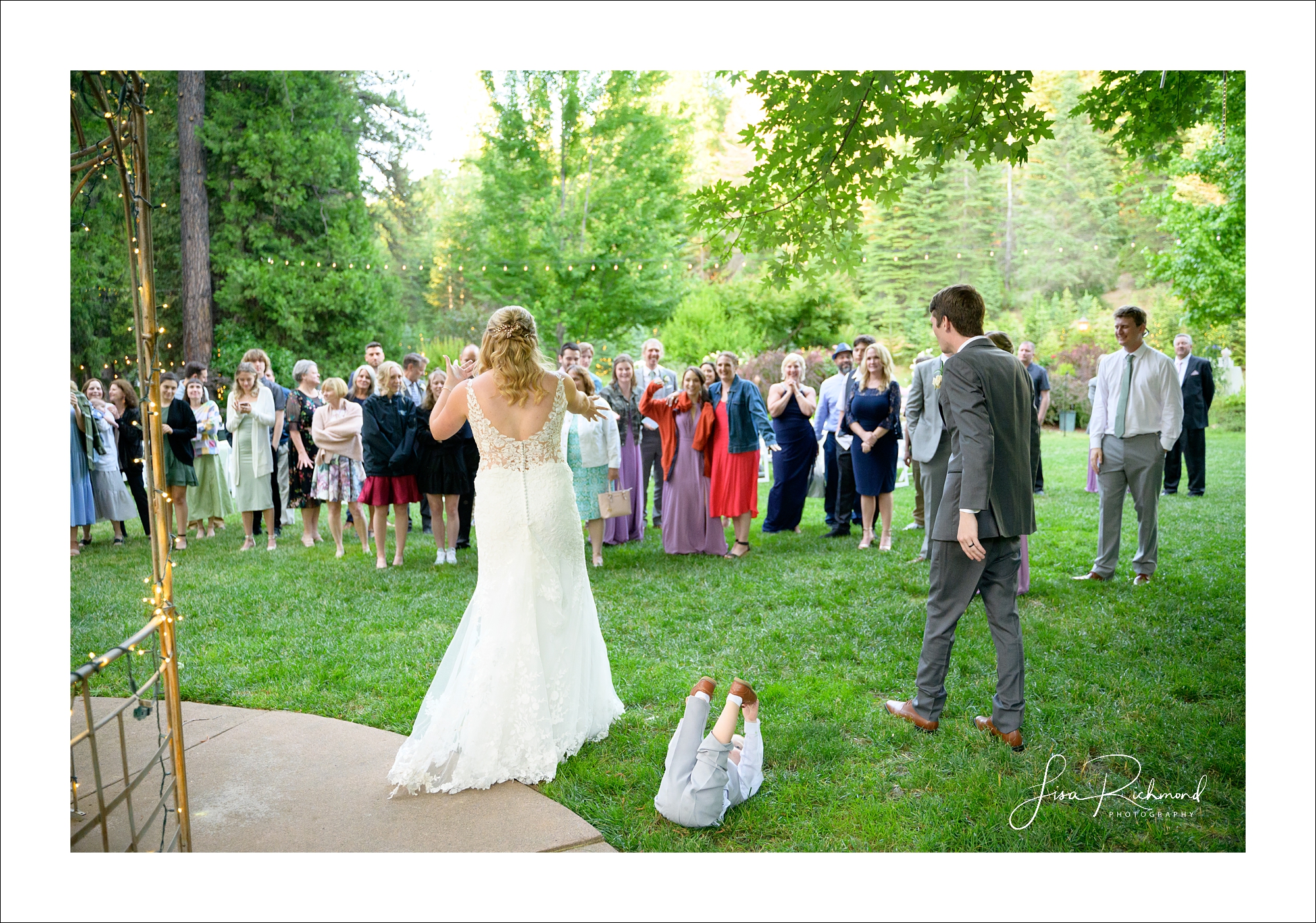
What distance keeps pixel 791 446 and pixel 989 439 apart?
524 centimetres

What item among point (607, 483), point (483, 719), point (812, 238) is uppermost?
point (812, 238)

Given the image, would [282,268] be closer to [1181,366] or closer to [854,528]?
[854,528]

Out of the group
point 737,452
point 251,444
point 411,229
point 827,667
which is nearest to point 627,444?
point 737,452

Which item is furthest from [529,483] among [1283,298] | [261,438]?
[261,438]

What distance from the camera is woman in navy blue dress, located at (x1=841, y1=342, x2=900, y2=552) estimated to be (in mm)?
7820

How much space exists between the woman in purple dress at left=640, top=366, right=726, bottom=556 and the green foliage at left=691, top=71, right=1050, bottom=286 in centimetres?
254

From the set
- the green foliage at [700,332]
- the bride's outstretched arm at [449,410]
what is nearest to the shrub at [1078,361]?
the green foliage at [700,332]

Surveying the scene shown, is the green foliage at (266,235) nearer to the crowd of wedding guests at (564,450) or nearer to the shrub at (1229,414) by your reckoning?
the crowd of wedding guests at (564,450)

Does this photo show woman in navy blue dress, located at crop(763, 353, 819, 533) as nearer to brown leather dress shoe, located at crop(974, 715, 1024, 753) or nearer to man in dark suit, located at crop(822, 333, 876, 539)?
man in dark suit, located at crop(822, 333, 876, 539)

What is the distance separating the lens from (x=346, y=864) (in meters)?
2.96

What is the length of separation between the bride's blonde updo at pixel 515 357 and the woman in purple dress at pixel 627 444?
4516mm

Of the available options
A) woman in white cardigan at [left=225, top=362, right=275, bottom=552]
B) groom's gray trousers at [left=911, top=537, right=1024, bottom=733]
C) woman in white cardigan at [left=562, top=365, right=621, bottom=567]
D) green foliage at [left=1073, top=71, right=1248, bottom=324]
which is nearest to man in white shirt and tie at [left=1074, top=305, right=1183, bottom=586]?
green foliage at [left=1073, top=71, right=1248, bottom=324]

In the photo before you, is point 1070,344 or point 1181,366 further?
point 1070,344

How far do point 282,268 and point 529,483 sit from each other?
15.0 metres
